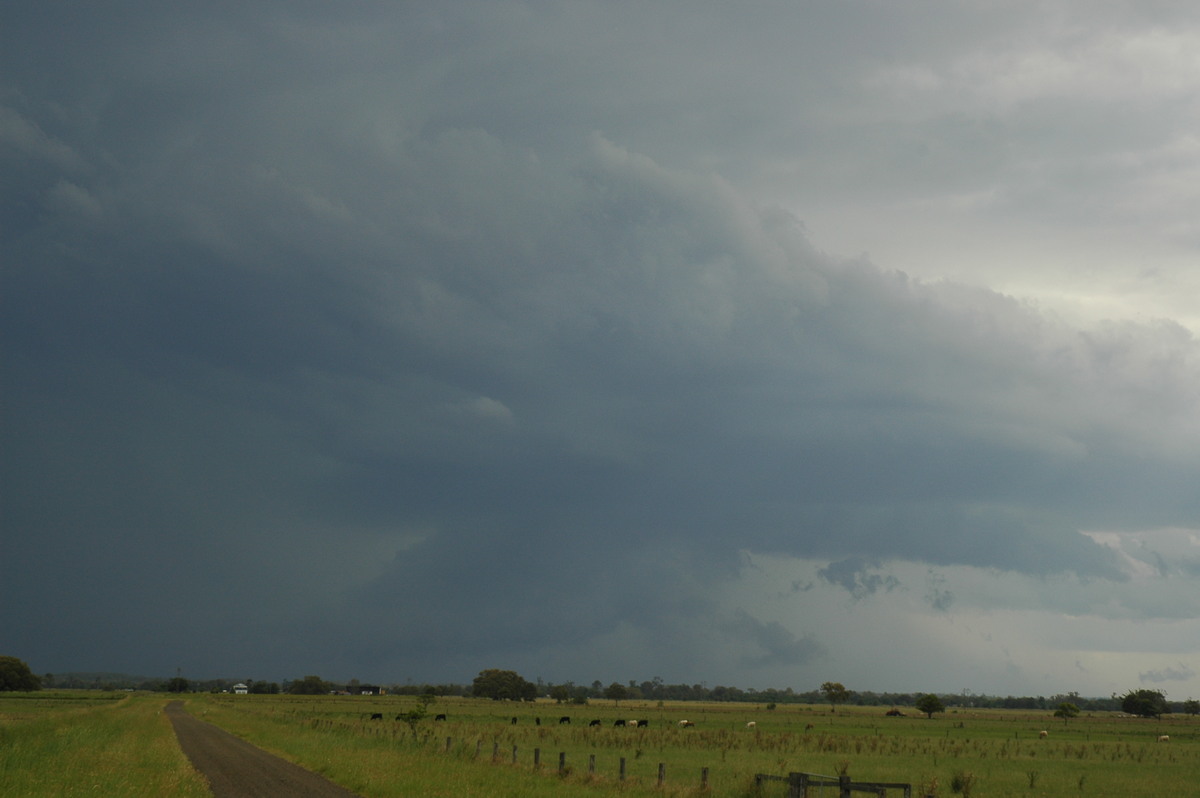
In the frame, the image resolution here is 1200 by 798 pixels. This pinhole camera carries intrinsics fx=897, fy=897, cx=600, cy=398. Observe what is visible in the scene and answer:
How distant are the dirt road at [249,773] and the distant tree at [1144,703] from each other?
17719 cm

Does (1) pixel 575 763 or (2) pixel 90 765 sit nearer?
(2) pixel 90 765

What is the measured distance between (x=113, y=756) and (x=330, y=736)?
13.2 meters

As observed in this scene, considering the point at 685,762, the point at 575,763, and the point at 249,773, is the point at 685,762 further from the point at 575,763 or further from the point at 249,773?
the point at 249,773

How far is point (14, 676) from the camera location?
620ft

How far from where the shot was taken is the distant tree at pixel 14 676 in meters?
187

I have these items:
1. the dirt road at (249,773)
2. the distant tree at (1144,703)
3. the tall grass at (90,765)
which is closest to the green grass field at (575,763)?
the tall grass at (90,765)

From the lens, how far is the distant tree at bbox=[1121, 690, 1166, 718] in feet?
558

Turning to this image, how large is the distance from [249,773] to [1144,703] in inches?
7316

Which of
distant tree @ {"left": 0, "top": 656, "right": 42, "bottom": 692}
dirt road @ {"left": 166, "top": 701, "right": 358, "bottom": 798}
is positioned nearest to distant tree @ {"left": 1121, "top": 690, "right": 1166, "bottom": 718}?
dirt road @ {"left": 166, "top": 701, "right": 358, "bottom": 798}

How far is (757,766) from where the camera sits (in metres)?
43.3

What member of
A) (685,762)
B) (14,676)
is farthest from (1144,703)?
(14,676)

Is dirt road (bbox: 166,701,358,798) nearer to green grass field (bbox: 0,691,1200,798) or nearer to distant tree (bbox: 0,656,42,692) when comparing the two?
green grass field (bbox: 0,691,1200,798)

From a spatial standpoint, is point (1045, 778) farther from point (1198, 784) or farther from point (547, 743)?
point (547, 743)

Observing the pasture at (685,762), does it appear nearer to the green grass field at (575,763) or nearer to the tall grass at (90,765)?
the green grass field at (575,763)
